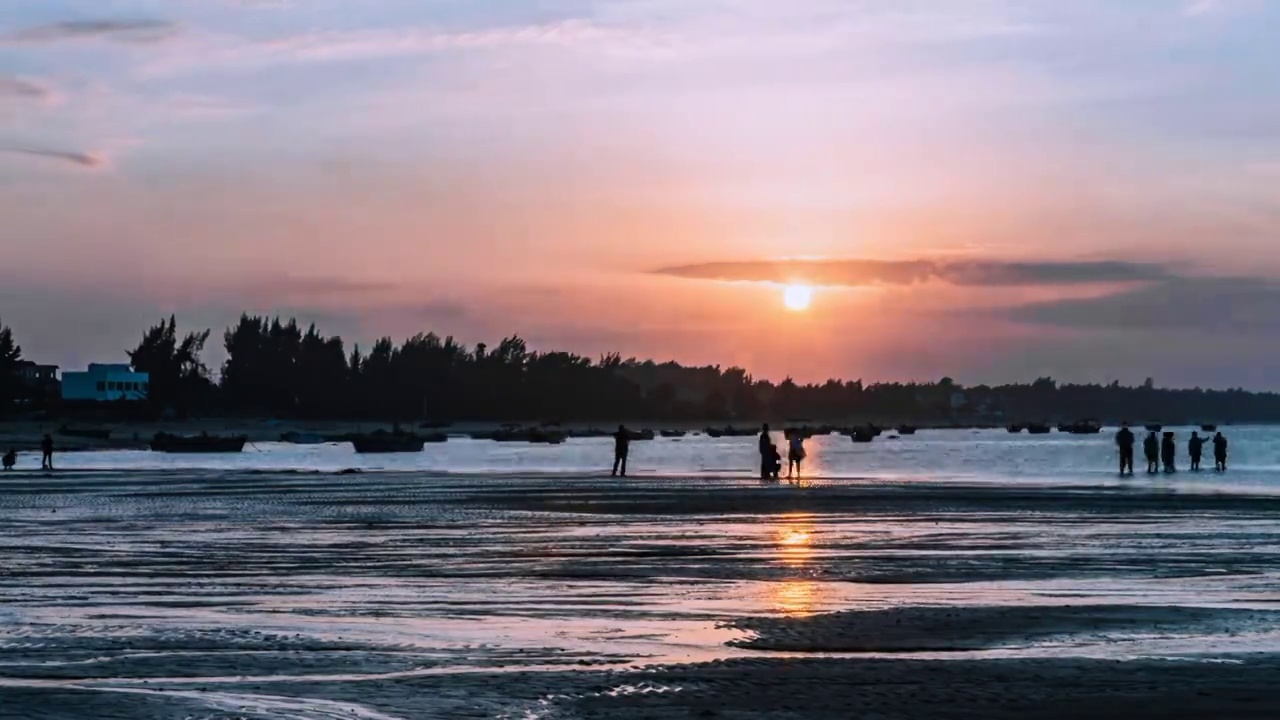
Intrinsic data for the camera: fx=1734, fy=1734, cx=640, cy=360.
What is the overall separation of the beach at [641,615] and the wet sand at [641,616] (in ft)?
0.19

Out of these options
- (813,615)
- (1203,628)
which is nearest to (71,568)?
(813,615)

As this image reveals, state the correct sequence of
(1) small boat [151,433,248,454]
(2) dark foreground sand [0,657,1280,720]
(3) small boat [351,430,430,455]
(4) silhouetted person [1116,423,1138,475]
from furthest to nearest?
(3) small boat [351,430,430,455] → (1) small boat [151,433,248,454] → (4) silhouetted person [1116,423,1138,475] → (2) dark foreground sand [0,657,1280,720]

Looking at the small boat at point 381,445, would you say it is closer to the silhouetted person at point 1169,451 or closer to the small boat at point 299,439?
the small boat at point 299,439

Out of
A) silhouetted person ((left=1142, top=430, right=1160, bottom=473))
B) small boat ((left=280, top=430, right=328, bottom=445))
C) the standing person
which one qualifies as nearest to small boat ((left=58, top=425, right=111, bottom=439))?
small boat ((left=280, top=430, right=328, bottom=445))

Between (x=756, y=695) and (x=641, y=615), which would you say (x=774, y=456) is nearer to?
(x=641, y=615)

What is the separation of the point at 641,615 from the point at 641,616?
3.7 inches

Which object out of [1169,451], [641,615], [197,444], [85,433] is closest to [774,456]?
[1169,451]

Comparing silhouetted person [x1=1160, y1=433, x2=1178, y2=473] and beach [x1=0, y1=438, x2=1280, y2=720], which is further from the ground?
silhouetted person [x1=1160, y1=433, x2=1178, y2=473]

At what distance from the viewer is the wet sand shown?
14031 millimetres

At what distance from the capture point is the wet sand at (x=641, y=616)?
14.0 metres

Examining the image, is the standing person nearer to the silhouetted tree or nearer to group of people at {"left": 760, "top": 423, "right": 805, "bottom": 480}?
group of people at {"left": 760, "top": 423, "right": 805, "bottom": 480}

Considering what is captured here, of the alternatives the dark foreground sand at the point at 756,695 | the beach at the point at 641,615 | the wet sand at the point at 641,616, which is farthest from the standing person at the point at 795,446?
the dark foreground sand at the point at 756,695

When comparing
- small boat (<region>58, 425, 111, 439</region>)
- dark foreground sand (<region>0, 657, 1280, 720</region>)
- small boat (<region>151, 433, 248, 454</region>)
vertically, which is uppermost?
small boat (<region>58, 425, 111, 439</region>)

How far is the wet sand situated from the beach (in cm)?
6
